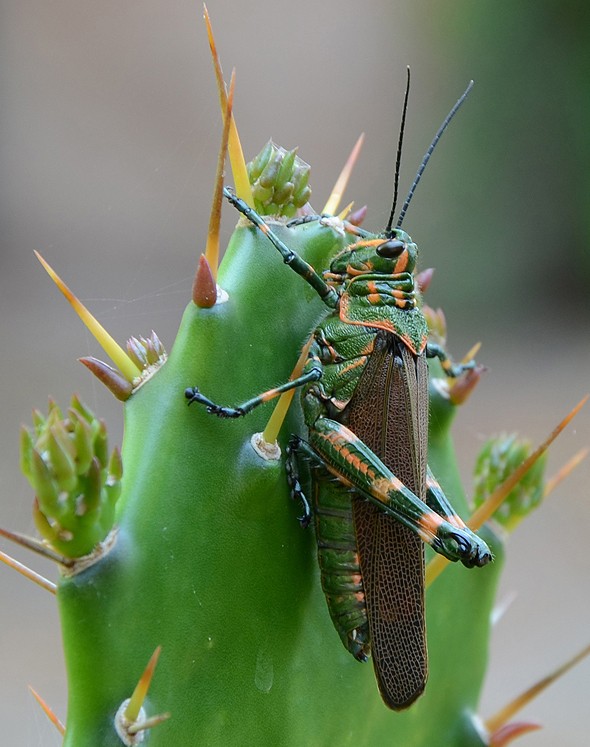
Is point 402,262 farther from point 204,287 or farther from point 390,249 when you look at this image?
point 204,287

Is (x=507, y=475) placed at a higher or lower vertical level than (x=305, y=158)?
lower

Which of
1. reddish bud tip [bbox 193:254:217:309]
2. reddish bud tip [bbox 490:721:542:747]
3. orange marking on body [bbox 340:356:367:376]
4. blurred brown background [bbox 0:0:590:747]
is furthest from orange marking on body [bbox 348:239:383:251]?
blurred brown background [bbox 0:0:590:747]

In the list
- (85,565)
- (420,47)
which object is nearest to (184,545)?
(85,565)

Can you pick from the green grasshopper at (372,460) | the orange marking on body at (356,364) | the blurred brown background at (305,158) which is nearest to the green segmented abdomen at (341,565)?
the green grasshopper at (372,460)

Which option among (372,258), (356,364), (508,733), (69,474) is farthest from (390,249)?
(508,733)

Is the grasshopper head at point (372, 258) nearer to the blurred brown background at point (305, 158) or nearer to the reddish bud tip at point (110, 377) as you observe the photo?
the reddish bud tip at point (110, 377)
